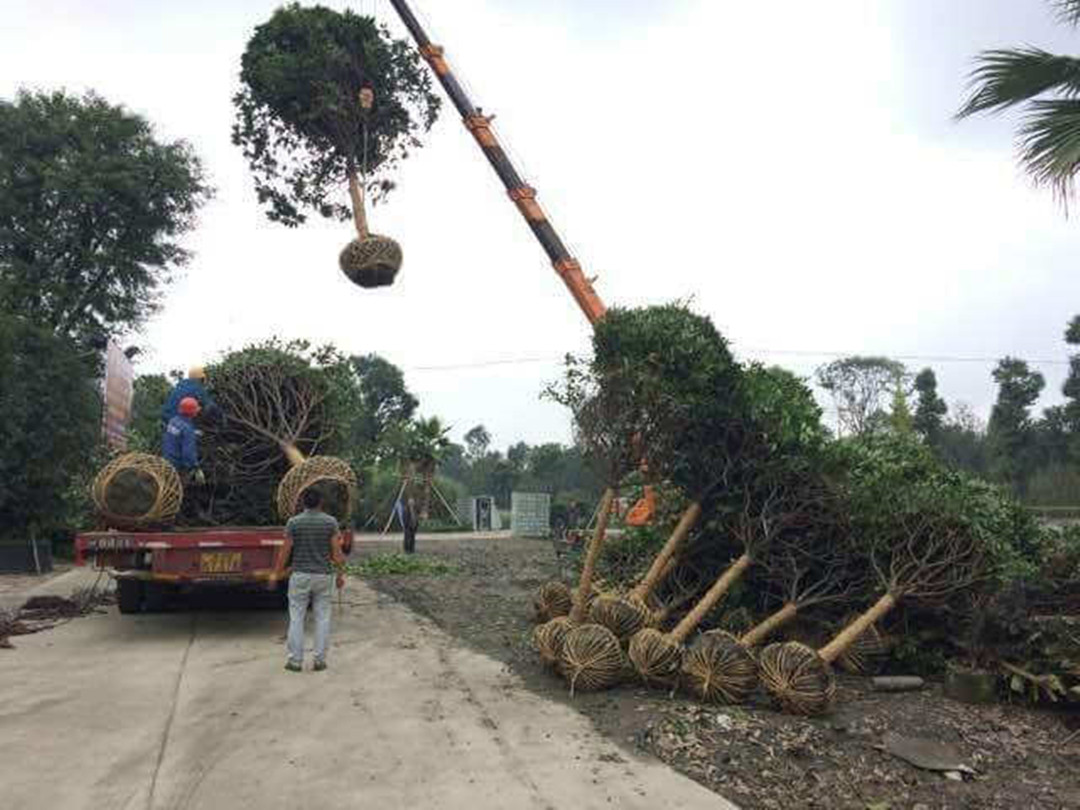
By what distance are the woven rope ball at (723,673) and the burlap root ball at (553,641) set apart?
43.0 inches

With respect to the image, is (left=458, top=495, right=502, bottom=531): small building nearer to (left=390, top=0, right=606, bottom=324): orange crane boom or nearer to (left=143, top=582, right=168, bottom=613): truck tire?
(left=390, top=0, right=606, bottom=324): orange crane boom

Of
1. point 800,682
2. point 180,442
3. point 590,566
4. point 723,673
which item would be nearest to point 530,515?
point 180,442

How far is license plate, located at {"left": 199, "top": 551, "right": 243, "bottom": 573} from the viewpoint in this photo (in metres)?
8.77

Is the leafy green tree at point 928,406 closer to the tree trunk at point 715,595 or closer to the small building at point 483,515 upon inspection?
the small building at point 483,515

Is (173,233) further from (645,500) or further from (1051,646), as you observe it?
(1051,646)

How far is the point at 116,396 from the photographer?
1702cm

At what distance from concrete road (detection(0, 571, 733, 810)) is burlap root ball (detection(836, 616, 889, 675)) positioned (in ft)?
9.64

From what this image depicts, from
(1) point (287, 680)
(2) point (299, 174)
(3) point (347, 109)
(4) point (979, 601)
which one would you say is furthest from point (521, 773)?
(2) point (299, 174)

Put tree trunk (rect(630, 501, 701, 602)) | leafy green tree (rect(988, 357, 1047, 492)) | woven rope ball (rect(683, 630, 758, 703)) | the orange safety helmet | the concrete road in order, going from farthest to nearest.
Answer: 1. leafy green tree (rect(988, 357, 1047, 492))
2. the orange safety helmet
3. tree trunk (rect(630, 501, 701, 602))
4. woven rope ball (rect(683, 630, 758, 703))
5. the concrete road

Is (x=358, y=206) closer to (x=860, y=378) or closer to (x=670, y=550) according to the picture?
(x=670, y=550)

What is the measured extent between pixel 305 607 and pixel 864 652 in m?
5.02

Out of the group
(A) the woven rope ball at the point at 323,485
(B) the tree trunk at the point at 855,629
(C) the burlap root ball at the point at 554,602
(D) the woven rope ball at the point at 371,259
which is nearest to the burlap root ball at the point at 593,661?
(B) the tree trunk at the point at 855,629

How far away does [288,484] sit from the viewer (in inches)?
360

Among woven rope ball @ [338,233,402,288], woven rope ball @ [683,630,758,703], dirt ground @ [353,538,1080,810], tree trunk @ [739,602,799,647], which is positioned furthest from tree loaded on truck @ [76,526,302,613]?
woven rope ball @ [338,233,402,288]
